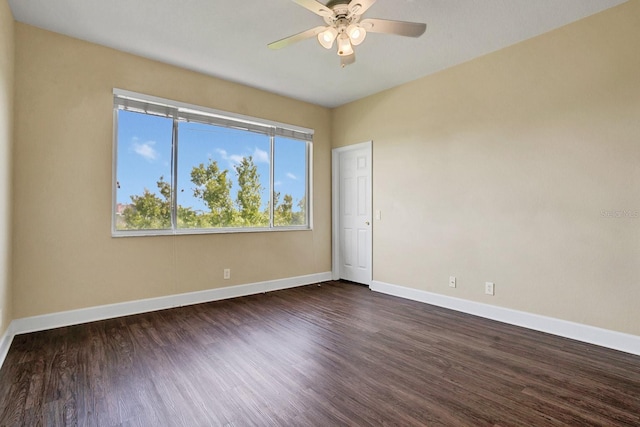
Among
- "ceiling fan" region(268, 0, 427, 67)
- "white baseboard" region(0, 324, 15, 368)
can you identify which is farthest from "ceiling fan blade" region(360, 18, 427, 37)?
"white baseboard" region(0, 324, 15, 368)

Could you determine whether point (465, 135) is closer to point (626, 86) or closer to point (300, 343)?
point (626, 86)

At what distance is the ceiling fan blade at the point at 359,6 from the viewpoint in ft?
6.73

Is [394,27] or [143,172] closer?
[394,27]

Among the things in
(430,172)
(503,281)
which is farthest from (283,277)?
(503,281)

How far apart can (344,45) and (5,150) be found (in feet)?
9.11

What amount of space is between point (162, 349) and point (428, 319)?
254 cm

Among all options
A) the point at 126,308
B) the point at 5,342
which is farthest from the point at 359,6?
the point at 5,342

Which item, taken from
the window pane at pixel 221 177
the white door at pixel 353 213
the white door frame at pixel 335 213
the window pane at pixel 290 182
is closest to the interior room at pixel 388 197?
the window pane at pixel 221 177

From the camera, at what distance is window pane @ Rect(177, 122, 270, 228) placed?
376cm

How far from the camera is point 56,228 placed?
2.93 m

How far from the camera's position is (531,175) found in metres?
3.02

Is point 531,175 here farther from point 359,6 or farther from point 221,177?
point 221,177

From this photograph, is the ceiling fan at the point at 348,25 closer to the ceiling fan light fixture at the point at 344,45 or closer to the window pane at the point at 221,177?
the ceiling fan light fixture at the point at 344,45

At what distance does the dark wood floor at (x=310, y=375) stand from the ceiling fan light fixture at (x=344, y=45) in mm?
2418
